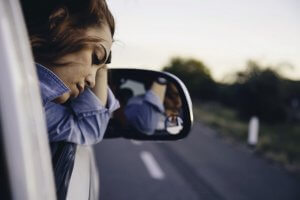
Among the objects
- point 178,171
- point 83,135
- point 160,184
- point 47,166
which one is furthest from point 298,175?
point 47,166

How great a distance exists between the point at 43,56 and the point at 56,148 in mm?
398

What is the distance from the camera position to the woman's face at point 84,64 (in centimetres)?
145

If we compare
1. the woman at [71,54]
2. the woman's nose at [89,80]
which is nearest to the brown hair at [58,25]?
the woman at [71,54]

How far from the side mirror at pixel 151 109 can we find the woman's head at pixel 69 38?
543mm

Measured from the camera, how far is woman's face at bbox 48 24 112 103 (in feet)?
4.75

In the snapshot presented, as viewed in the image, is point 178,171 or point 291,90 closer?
point 178,171

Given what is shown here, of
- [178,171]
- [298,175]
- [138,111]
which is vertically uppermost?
[138,111]

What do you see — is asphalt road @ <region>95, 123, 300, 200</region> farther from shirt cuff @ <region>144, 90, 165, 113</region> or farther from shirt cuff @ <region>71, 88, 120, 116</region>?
shirt cuff @ <region>71, 88, 120, 116</region>

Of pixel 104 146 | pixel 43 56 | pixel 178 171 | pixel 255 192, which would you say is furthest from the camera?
pixel 104 146

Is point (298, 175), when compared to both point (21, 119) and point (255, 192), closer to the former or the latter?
point (255, 192)

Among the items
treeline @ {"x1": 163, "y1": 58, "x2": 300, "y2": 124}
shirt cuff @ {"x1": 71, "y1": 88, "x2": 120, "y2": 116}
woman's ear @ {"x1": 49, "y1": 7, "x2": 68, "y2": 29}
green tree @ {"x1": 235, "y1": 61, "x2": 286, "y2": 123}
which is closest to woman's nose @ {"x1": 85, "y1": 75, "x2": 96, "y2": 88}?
shirt cuff @ {"x1": 71, "y1": 88, "x2": 120, "y2": 116}

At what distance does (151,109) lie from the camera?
205 centimetres

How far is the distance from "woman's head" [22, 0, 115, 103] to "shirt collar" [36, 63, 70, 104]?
0.73 feet

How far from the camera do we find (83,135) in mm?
1705
